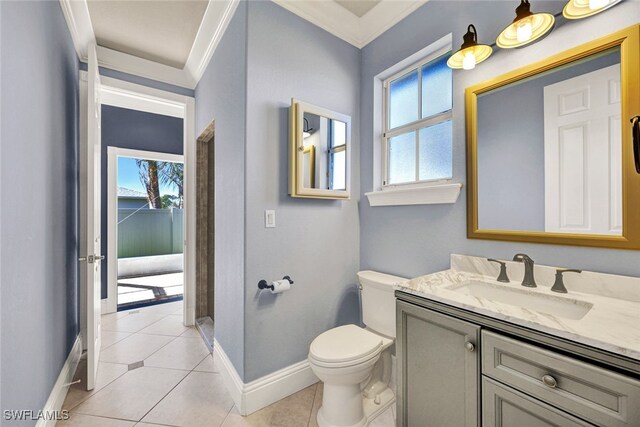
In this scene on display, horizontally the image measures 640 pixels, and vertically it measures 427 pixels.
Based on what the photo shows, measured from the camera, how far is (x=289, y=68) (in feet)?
6.03

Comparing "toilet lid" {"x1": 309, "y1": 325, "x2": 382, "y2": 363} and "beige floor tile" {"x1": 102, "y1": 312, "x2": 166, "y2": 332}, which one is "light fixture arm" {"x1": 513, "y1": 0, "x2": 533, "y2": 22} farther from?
"beige floor tile" {"x1": 102, "y1": 312, "x2": 166, "y2": 332}

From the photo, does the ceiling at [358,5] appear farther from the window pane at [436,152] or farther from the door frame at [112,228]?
the door frame at [112,228]

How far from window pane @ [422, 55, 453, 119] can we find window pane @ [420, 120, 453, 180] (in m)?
0.12

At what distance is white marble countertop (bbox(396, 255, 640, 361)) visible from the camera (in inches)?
29.9

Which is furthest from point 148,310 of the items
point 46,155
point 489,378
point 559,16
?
point 559,16

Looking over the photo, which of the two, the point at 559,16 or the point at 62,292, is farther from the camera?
the point at 62,292

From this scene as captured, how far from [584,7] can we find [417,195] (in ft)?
3.54

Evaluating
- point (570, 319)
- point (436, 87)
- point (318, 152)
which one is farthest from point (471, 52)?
point (570, 319)

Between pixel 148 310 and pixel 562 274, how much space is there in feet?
13.0

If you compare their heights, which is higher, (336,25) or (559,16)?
(336,25)

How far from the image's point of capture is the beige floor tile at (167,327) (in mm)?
2748

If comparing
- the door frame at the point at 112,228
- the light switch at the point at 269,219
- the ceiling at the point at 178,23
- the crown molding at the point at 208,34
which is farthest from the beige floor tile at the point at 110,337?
the crown molding at the point at 208,34

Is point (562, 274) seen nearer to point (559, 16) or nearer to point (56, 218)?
point (559, 16)

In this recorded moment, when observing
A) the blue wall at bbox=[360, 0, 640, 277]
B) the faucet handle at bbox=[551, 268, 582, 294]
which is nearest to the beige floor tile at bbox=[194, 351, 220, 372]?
the blue wall at bbox=[360, 0, 640, 277]
